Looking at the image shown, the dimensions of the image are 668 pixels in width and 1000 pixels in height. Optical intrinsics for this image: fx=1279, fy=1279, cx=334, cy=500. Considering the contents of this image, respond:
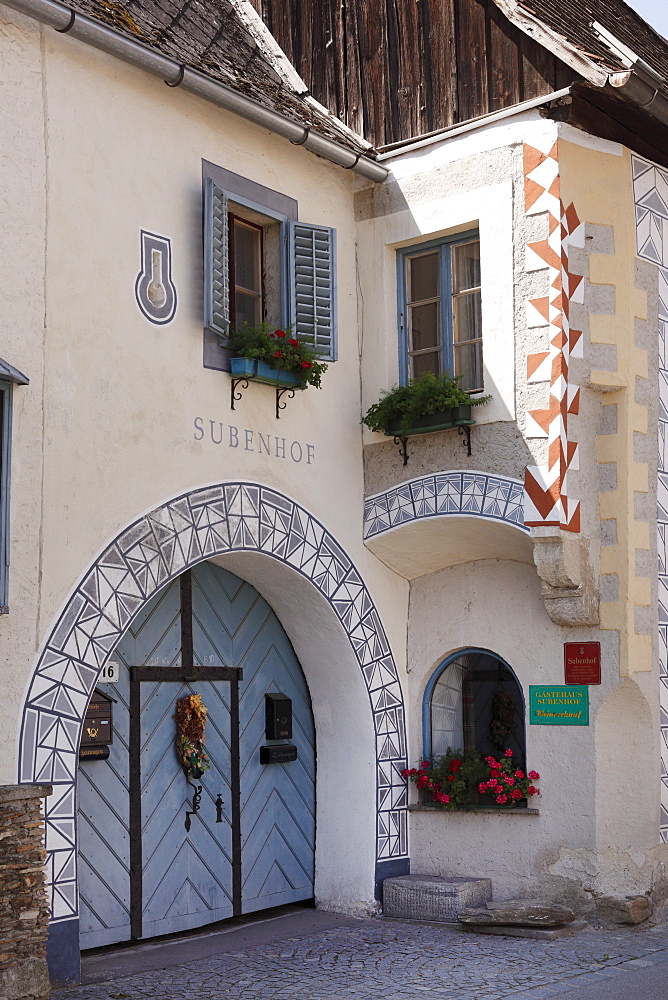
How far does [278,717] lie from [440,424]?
2.55 meters

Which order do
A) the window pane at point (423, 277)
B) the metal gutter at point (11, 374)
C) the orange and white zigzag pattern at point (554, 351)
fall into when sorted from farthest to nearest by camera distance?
1. the window pane at point (423, 277)
2. the orange and white zigzag pattern at point (554, 351)
3. the metal gutter at point (11, 374)

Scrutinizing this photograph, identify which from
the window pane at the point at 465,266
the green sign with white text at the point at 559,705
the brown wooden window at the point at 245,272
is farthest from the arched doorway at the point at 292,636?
the window pane at the point at 465,266

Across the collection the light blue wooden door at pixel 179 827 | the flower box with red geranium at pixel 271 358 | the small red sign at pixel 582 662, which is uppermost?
the flower box with red geranium at pixel 271 358

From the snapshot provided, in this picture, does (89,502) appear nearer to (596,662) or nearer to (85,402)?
(85,402)

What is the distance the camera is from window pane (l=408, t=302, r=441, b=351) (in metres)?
10.0

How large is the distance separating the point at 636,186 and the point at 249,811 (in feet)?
18.3

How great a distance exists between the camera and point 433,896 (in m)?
9.35

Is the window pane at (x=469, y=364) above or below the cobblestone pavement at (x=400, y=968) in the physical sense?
above

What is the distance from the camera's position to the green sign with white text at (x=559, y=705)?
9.24m

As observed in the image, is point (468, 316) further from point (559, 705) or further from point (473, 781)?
point (473, 781)

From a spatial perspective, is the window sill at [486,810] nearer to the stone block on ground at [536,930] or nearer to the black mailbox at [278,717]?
the stone block on ground at [536,930]

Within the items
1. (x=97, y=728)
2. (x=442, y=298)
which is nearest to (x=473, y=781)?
(x=97, y=728)

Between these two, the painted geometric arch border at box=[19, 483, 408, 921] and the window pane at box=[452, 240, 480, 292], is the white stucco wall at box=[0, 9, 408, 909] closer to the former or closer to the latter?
the painted geometric arch border at box=[19, 483, 408, 921]

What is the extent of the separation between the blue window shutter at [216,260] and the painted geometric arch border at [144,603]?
1.15 m
